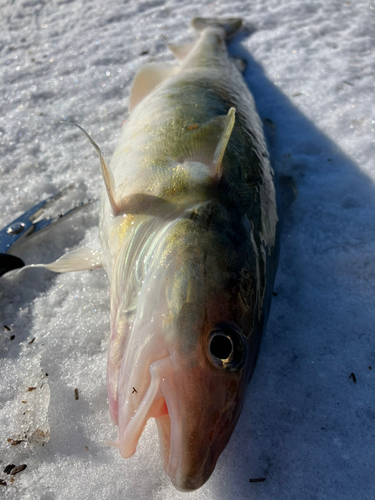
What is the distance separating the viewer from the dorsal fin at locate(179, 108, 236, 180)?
1.75 metres

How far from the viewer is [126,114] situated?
3.53 meters

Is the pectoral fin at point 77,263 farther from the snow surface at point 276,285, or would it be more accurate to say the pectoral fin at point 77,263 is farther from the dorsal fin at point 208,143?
the dorsal fin at point 208,143

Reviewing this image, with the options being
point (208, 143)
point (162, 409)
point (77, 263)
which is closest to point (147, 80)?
point (208, 143)

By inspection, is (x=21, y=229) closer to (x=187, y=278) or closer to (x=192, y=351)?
(x=187, y=278)

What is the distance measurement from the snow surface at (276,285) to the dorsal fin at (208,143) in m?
0.94

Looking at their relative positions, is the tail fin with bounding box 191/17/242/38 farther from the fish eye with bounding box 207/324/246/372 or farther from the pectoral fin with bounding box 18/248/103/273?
the fish eye with bounding box 207/324/246/372

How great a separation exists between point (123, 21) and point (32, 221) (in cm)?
349

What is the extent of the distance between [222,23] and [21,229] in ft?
11.8

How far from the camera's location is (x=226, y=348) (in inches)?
55.4

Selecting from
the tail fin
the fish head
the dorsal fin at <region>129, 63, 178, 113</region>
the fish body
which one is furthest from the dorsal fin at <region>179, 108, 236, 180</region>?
the tail fin

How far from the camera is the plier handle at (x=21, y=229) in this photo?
86.0 inches

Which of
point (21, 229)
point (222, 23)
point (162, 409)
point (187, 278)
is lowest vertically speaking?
point (162, 409)

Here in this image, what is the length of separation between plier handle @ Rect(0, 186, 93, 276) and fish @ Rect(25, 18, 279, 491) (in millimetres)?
301

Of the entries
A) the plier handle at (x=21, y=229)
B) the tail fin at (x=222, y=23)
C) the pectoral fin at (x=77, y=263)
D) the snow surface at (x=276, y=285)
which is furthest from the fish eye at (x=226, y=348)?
the tail fin at (x=222, y=23)
